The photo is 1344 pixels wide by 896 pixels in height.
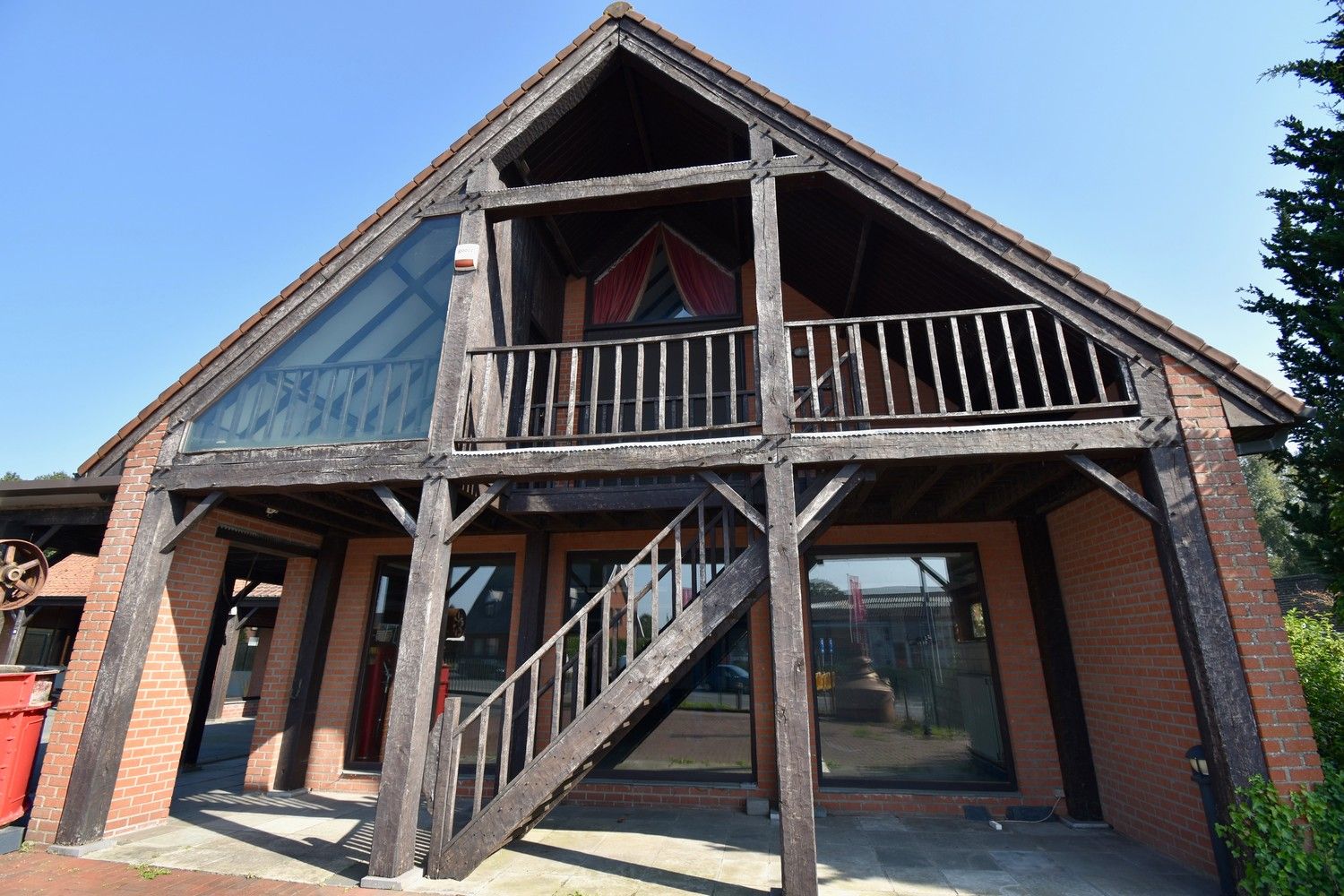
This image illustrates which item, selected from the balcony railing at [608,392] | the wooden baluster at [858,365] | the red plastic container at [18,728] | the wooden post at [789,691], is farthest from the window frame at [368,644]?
the wooden baluster at [858,365]

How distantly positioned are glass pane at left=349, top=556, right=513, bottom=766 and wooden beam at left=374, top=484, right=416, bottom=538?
242 centimetres

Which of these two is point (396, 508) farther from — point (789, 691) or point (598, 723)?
point (789, 691)

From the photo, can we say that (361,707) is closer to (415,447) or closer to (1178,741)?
(415,447)

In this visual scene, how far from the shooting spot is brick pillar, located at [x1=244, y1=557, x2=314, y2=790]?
22.2ft

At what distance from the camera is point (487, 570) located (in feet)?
24.3

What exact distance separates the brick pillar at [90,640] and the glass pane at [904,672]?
658cm

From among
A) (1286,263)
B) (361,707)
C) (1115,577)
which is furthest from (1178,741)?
(361,707)

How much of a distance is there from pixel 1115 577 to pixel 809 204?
4.67m

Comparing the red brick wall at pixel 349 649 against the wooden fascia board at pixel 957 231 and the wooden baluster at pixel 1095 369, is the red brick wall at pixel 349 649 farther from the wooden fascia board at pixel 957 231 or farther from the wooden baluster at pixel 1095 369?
the wooden baluster at pixel 1095 369

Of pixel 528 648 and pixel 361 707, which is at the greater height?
pixel 528 648

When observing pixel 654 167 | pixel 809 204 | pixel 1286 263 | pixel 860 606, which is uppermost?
pixel 654 167

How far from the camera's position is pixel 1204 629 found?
153 inches

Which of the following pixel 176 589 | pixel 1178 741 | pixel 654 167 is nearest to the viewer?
pixel 1178 741

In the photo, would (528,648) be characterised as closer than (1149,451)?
No
